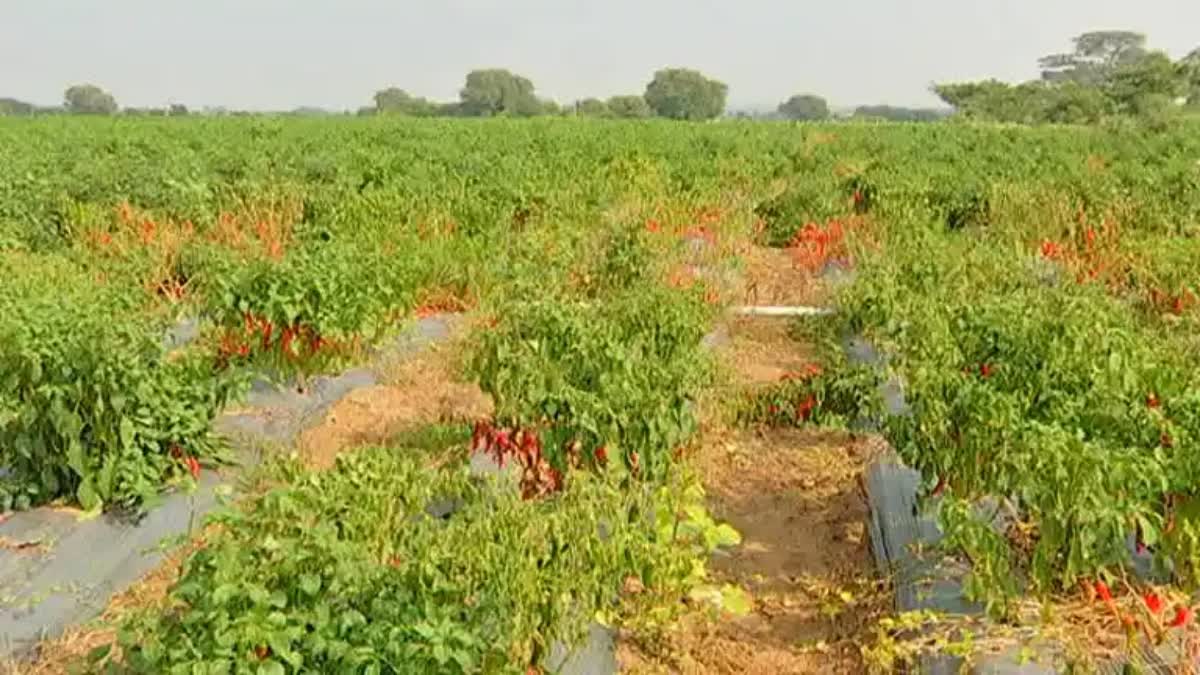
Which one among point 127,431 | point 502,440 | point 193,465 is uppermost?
point 127,431

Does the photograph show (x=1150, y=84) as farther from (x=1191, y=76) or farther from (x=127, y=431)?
(x=127, y=431)

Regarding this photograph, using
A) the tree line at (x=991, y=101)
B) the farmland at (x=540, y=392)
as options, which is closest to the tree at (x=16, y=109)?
the tree line at (x=991, y=101)

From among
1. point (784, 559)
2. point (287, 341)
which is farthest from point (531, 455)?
point (287, 341)

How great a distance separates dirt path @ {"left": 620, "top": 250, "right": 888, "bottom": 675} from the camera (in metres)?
3.74

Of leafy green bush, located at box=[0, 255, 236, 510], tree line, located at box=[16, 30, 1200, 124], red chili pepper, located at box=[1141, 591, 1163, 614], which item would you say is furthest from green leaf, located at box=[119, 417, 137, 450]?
tree line, located at box=[16, 30, 1200, 124]

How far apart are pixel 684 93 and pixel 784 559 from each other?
96.0 meters

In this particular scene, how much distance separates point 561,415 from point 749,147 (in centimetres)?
2089

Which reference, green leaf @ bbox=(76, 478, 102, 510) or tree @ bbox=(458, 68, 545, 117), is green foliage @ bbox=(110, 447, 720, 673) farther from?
tree @ bbox=(458, 68, 545, 117)

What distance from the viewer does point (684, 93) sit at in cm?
9756

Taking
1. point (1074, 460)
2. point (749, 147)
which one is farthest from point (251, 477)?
point (749, 147)

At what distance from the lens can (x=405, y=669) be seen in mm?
2447

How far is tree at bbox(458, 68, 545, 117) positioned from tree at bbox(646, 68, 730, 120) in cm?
1134

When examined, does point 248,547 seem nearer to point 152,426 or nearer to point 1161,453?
point 152,426

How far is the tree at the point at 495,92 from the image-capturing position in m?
79.6
